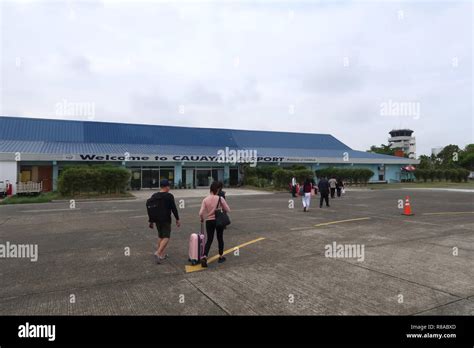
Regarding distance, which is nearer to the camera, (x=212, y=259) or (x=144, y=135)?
(x=212, y=259)

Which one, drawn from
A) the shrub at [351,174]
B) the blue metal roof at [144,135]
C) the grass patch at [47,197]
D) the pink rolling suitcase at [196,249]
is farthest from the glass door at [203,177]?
the pink rolling suitcase at [196,249]

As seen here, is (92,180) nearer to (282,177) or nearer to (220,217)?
(282,177)

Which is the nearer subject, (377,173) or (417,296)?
(417,296)

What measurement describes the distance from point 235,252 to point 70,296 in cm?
348

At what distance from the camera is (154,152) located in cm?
3547

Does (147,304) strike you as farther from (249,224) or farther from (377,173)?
(377,173)

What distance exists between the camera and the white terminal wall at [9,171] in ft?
84.4

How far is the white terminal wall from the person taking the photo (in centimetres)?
2572

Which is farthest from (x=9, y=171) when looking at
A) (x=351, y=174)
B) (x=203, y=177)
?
(x=351, y=174)

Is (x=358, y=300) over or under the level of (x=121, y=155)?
under

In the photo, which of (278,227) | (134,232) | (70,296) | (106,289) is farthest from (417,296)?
(134,232)

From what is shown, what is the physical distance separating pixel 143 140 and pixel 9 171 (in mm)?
15908
